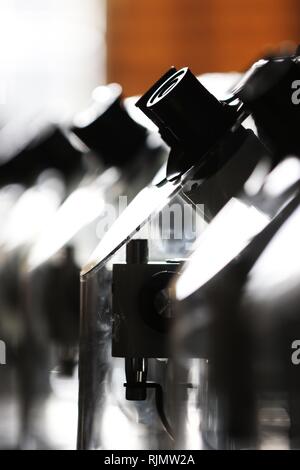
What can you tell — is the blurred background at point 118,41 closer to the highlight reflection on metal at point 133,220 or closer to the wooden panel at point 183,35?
the wooden panel at point 183,35

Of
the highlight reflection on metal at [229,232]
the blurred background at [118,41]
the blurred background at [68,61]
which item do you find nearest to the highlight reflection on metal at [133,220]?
the highlight reflection on metal at [229,232]

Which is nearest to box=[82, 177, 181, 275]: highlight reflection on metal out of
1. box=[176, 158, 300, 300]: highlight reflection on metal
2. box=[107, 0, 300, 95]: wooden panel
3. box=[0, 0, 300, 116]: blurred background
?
box=[176, 158, 300, 300]: highlight reflection on metal

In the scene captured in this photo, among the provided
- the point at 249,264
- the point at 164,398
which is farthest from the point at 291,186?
the point at 164,398

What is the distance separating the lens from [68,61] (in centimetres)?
111

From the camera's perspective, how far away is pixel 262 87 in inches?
20.1

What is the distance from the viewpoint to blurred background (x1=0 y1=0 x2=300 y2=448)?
0.82m

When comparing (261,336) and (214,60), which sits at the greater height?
(214,60)

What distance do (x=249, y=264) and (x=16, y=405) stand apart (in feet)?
1.40

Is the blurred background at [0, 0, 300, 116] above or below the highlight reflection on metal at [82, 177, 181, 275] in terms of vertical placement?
above

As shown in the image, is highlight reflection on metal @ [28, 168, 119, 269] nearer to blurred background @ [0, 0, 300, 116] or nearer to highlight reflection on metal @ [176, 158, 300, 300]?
blurred background @ [0, 0, 300, 116]

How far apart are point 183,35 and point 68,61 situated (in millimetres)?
237

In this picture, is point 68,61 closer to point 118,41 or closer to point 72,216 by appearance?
point 118,41

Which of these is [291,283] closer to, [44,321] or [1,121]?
[44,321]

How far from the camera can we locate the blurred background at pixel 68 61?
817 mm
